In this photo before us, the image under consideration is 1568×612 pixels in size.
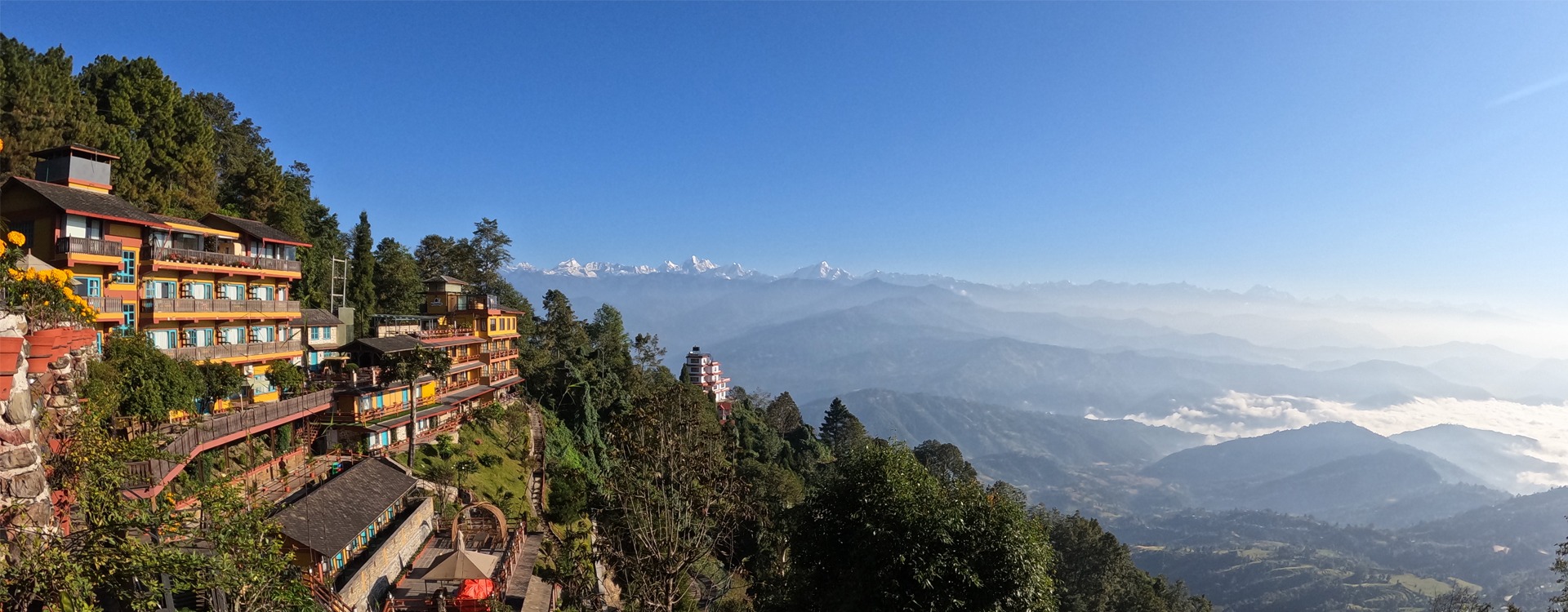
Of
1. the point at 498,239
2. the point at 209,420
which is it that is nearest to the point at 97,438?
the point at 209,420

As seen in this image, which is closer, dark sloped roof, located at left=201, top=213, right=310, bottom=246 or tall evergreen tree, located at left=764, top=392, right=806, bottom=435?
dark sloped roof, located at left=201, top=213, right=310, bottom=246

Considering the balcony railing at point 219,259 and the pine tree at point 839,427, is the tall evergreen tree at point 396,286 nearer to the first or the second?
the balcony railing at point 219,259

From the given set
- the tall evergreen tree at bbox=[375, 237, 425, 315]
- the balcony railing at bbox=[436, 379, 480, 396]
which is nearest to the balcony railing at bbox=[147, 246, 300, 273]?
the balcony railing at bbox=[436, 379, 480, 396]

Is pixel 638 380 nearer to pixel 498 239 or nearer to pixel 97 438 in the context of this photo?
pixel 498 239

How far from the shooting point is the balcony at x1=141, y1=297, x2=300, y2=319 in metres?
27.4

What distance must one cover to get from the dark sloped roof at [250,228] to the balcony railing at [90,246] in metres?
6.93

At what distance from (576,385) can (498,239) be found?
2336cm

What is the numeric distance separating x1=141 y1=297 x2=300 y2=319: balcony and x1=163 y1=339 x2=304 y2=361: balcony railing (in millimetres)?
1576

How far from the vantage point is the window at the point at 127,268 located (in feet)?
88.1

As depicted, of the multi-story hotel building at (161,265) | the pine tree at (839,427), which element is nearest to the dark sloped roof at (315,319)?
the multi-story hotel building at (161,265)

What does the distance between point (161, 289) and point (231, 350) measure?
3657mm

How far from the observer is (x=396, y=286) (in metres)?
54.7

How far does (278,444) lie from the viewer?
1109 inches

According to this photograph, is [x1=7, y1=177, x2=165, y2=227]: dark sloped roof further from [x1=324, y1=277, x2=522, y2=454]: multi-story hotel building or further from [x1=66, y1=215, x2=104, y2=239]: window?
[x1=324, y1=277, x2=522, y2=454]: multi-story hotel building
